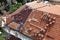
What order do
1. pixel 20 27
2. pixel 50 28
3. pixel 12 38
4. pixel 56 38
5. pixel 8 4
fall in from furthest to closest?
pixel 8 4
pixel 12 38
pixel 20 27
pixel 50 28
pixel 56 38

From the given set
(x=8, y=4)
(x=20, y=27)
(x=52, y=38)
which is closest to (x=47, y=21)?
(x=52, y=38)

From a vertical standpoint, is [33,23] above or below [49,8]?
below

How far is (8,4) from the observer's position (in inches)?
324

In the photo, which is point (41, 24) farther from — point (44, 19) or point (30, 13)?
point (30, 13)

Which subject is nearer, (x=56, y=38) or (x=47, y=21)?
(x=56, y=38)

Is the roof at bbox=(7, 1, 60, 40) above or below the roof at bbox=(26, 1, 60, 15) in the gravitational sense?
below

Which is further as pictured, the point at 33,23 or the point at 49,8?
the point at 49,8

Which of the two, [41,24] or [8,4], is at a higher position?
[41,24]

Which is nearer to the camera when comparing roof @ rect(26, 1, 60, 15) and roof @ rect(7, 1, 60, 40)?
roof @ rect(7, 1, 60, 40)

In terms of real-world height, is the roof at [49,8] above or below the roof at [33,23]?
above

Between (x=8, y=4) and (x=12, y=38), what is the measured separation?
4866mm

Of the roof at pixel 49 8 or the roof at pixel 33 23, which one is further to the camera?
the roof at pixel 49 8

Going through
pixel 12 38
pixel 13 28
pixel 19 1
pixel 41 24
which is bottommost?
pixel 19 1

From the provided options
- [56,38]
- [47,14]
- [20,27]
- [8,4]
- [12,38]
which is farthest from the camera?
[8,4]
